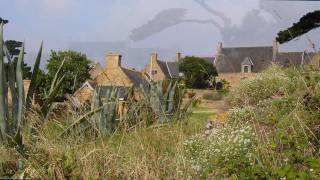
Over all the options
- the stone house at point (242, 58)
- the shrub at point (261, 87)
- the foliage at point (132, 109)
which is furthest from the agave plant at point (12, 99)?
the stone house at point (242, 58)

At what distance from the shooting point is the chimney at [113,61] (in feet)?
99.1

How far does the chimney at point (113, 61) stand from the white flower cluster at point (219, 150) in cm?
2519

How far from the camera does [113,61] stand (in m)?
31.0

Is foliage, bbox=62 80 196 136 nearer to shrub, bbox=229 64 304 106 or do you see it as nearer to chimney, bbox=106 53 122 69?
shrub, bbox=229 64 304 106

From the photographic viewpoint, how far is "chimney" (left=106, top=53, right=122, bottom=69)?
3020cm

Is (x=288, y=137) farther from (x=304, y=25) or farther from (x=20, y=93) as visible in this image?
(x=304, y=25)

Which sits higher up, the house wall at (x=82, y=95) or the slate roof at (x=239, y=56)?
the slate roof at (x=239, y=56)

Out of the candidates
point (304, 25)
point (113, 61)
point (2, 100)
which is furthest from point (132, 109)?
point (113, 61)

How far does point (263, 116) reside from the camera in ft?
Result: 20.6

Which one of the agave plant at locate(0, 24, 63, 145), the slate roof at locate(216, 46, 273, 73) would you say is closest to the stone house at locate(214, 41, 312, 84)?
the slate roof at locate(216, 46, 273, 73)

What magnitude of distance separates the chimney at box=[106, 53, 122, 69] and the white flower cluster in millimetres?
25193

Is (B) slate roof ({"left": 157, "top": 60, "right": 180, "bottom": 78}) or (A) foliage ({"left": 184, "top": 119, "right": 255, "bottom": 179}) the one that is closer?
(A) foliage ({"left": 184, "top": 119, "right": 255, "bottom": 179})

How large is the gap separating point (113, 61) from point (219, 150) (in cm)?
2700

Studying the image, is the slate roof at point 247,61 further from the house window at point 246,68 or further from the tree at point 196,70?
the tree at point 196,70
